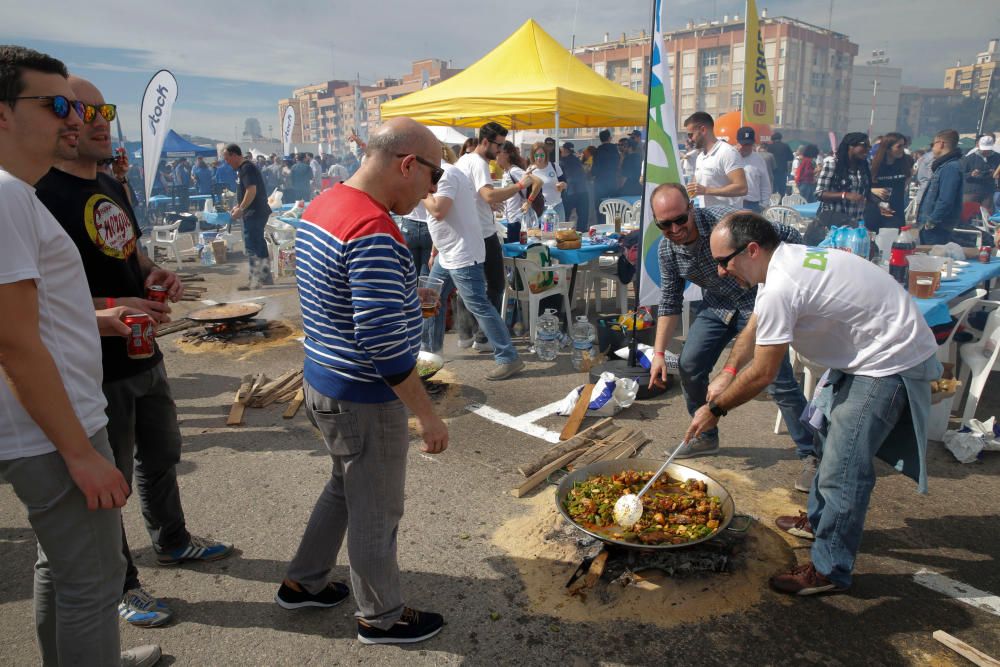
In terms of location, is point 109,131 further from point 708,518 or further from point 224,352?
point 224,352

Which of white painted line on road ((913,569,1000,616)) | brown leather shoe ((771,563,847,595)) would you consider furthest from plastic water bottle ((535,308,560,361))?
white painted line on road ((913,569,1000,616))

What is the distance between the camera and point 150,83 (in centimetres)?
1072

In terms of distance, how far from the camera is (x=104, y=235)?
2586 millimetres

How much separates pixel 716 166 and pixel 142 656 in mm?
7168

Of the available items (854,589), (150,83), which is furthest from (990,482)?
(150,83)

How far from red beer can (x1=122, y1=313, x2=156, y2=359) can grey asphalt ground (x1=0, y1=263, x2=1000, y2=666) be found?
1.32 meters

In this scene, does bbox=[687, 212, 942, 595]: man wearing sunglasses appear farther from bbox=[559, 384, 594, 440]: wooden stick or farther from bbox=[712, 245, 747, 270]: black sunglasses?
bbox=[559, 384, 594, 440]: wooden stick

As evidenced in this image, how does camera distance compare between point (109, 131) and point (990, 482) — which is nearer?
point (109, 131)

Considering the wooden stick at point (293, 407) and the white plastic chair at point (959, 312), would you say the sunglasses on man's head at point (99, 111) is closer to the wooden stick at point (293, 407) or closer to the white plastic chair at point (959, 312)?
the wooden stick at point (293, 407)

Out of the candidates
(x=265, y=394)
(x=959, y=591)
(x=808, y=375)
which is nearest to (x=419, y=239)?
(x=265, y=394)

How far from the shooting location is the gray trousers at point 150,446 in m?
2.69

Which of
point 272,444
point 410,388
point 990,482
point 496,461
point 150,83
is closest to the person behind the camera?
point 410,388

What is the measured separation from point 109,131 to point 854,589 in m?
4.08

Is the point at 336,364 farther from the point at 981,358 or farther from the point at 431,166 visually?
the point at 981,358
